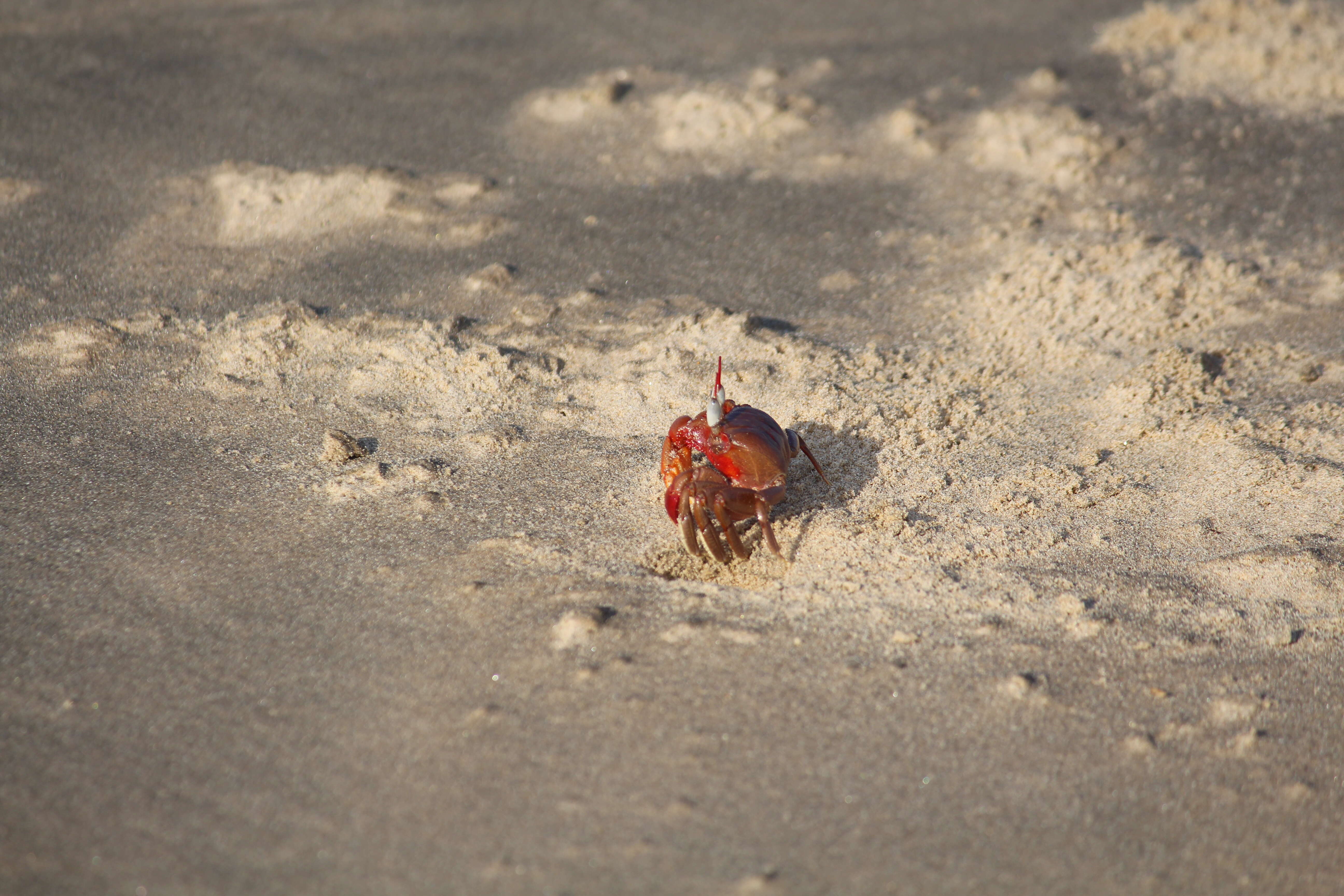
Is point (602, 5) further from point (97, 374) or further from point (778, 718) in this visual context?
point (778, 718)

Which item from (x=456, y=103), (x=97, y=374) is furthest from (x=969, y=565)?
(x=456, y=103)

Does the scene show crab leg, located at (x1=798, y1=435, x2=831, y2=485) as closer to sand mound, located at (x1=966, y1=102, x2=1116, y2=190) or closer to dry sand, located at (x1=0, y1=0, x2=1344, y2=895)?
dry sand, located at (x1=0, y1=0, x2=1344, y2=895)

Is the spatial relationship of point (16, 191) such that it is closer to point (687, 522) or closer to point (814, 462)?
point (687, 522)

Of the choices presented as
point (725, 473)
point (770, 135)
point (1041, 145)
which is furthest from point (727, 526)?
point (1041, 145)

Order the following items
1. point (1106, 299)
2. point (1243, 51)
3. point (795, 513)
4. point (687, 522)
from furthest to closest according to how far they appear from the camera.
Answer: point (1243, 51), point (1106, 299), point (795, 513), point (687, 522)

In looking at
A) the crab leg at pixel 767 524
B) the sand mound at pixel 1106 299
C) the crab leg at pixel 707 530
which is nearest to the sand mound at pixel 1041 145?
the sand mound at pixel 1106 299

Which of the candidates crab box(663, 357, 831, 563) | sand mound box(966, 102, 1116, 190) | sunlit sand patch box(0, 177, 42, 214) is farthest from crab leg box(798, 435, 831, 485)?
sunlit sand patch box(0, 177, 42, 214)
